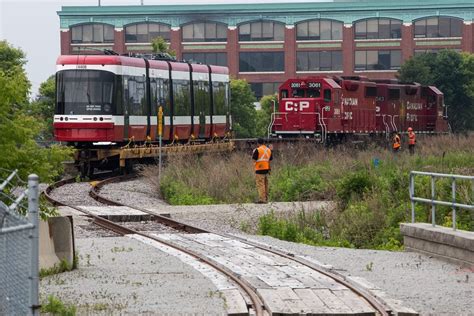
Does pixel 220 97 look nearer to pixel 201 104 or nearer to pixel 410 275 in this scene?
pixel 201 104

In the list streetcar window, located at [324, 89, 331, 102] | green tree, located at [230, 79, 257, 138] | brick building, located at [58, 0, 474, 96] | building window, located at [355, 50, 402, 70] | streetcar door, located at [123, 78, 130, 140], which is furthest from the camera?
building window, located at [355, 50, 402, 70]

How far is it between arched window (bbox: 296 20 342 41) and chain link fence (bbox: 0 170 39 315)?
313ft

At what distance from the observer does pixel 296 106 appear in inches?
1975

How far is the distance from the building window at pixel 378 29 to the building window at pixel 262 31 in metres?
7.07

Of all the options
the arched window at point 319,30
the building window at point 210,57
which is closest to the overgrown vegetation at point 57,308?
the arched window at point 319,30

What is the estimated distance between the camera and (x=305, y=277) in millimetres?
15094

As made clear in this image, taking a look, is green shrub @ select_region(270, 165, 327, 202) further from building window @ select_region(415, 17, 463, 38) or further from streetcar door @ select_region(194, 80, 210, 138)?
building window @ select_region(415, 17, 463, 38)

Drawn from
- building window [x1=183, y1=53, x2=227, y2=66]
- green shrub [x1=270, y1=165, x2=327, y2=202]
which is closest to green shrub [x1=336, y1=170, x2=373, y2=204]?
green shrub [x1=270, y1=165, x2=327, y2=202]

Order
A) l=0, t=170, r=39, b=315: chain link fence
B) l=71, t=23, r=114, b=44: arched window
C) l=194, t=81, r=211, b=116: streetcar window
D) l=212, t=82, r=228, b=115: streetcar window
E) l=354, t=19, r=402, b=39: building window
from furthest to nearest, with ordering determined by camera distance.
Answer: l=71, t=23, r=114, b=44: arched window → l=354, t=19, r=402, b=39: building window → l=212, t=82, r=228, b=115: streetcar window → l=194, t=81, r=211, b=116: streetcar window → l=0, t=170, r=39, b=315: chain link fence

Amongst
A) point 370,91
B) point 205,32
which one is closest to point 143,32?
point 205,32

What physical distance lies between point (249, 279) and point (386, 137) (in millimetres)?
42548

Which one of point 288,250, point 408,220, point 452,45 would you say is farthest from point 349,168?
point 452,45

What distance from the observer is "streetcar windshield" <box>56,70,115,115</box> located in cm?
3644

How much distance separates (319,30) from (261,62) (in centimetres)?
611
